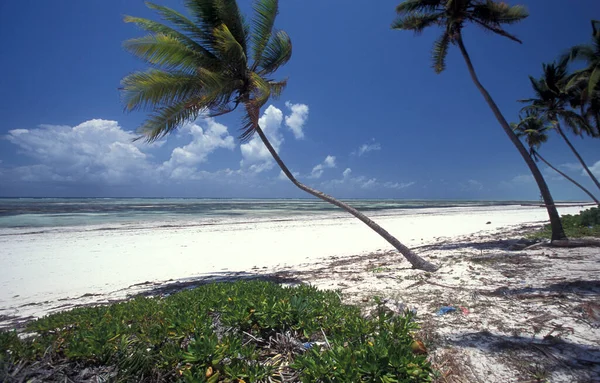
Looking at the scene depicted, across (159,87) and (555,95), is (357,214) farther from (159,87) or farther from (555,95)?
(555,95)

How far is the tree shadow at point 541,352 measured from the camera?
88.4 inches

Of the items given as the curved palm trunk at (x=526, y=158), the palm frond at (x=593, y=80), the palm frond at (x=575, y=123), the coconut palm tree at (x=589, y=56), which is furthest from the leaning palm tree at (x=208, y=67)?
the palm frond at (x=575, y=123)

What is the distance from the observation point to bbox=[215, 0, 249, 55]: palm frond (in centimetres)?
655

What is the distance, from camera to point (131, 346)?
217cm

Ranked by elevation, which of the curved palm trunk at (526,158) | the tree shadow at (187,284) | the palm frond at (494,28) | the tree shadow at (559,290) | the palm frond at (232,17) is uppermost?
the palm frond at (494,28)

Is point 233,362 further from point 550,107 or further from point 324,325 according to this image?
point 550,107

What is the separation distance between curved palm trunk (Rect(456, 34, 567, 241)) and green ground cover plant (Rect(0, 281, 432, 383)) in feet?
27.6

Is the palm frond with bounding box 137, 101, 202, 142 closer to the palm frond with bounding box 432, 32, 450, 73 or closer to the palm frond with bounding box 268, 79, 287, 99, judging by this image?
the palm frond with bounding box 268, 79, 287, 99

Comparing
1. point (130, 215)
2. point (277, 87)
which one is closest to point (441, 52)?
point (277, 87)

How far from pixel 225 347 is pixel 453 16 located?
11.8 m

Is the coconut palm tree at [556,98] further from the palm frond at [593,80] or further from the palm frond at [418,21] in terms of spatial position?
the palm frond at [418,21]

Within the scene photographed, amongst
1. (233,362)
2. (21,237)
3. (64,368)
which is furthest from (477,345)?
(21,237)

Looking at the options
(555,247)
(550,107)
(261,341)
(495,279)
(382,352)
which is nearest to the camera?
(382,352)

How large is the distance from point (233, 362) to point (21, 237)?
1843 centimetres
